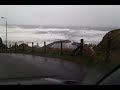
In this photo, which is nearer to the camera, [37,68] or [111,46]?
[111,46]

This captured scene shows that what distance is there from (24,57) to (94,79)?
1.00 metres

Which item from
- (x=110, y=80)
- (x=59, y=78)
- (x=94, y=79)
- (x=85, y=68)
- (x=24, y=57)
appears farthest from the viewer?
(x=24, y=57)

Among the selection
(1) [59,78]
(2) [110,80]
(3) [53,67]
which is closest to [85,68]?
(1) [59,78]

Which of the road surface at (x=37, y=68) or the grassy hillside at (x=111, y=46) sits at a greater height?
the grassy hillside at (x=111, y=46)

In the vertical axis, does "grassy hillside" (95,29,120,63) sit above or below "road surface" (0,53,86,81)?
above

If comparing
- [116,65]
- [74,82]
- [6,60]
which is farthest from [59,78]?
[6,60]

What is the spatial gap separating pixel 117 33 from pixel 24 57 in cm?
93

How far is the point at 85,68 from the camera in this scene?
2.12 meters

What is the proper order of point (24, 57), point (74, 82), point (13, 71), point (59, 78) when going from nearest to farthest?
1. point (74, 82)
2. point (59, 78)
3. point (13, 71)
4. point (24, 57)

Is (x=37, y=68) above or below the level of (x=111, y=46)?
below

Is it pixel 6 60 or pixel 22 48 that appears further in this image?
pixel 6 60
